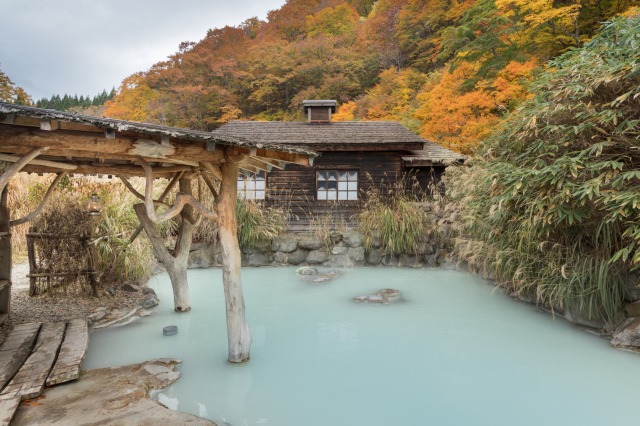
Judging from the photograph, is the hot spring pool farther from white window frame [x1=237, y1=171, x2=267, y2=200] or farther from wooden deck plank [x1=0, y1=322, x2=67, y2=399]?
white window frame [x1=237, y1=171, x2=267, y2=200]

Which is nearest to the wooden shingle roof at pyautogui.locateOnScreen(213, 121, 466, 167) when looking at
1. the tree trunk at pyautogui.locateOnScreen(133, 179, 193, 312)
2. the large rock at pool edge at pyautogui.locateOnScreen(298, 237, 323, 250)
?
the large rock at pool edge at pyautogui.locateOnScreen(298, 237, 323, 250)

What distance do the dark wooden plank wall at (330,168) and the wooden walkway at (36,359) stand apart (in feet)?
24.4

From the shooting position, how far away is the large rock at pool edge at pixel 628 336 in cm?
407

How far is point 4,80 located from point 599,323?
1181 cm

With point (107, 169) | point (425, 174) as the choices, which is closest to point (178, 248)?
point (107, 169)

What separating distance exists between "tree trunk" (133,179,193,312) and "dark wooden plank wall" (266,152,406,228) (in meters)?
5.99

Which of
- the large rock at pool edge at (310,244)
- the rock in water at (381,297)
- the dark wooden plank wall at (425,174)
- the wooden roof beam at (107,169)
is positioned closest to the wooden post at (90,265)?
the wooden roof beam at (107,169)

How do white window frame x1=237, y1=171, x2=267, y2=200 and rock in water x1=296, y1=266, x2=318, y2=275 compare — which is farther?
white window frame x1=237, y1=171, x2=267, y2=200

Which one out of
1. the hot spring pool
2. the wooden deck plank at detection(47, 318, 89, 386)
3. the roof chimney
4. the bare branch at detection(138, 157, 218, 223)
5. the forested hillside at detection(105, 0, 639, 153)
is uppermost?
the forested hillside at detection(105, 0, 639, 153)

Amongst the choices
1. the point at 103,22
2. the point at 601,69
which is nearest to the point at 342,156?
the point at 601,69

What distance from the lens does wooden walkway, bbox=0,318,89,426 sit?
269cm

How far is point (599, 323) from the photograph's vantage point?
15.4 ft

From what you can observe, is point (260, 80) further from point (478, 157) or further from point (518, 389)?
point (518, 389)

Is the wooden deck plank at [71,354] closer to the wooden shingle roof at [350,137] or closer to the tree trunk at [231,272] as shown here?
the tree trunk at [231,272]
